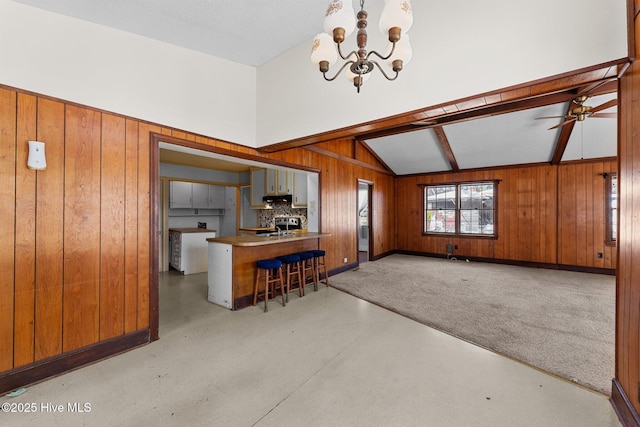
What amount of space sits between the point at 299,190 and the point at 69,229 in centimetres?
347

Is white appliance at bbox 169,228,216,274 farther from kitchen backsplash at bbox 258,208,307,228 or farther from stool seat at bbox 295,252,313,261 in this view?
stool seat at bbox 295,252,313,261

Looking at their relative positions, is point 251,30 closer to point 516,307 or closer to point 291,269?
point 291,269

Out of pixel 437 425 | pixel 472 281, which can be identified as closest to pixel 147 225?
pixel 437 425

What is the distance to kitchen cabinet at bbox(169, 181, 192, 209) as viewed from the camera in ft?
18.8

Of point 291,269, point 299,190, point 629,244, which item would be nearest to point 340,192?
point 299,190

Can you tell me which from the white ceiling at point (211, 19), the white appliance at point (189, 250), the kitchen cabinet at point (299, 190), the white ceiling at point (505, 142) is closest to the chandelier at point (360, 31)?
the white ceiling at point (211, 19)

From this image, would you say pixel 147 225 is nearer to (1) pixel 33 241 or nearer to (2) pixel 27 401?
Result: (1) pixel 33 241

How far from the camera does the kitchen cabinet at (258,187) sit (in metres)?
5.76

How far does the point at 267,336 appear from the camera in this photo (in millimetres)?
2625

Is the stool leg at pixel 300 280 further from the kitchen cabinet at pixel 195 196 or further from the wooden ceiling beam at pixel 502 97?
the kitchen cabinet at pixel 195 196

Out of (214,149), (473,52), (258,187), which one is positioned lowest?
(258,187)

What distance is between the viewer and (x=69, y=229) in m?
2.06

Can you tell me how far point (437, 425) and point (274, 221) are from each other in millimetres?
4793

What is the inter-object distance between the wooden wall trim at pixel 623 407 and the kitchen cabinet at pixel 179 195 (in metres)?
6.79
